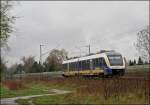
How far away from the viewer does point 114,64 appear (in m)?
49.0

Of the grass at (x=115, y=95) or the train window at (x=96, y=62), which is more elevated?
the train window at (x=96, y=62)

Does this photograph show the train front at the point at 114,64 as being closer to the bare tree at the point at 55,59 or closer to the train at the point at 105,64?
the train at the point at 105,64

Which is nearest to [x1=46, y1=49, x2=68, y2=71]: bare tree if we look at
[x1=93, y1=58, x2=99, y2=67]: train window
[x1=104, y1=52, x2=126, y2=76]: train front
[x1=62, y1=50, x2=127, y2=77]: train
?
[x1=62, y1=50, x2=127, y2=77]: train

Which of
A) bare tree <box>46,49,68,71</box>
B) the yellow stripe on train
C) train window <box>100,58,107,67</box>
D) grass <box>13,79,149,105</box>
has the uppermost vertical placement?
A: bare tree <box>46,49,68,71</box>

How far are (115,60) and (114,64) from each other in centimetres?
65

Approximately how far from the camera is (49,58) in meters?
144

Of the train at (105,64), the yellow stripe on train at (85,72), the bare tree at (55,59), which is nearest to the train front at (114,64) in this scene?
the train at (105,64)

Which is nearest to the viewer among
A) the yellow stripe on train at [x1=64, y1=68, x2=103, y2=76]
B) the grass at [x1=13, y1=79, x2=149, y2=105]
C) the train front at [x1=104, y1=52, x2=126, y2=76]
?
the grass at [x1=13, y1=79, x2=149, y2=105]

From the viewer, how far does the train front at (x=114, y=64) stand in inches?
1906

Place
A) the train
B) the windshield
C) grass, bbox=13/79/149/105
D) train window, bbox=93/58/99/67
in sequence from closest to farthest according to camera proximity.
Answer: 1. grass, bbox=13/79/149/105
2. the train
3. the windshield
4. train window, bbox=93/58/99/67

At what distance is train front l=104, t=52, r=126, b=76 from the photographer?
48.4 m

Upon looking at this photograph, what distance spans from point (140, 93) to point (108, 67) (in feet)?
76.1

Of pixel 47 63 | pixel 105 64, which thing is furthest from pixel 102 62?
pixel 47 63

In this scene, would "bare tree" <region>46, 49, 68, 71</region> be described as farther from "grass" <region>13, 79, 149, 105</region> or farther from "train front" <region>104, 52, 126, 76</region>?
"grass" <region>13, 79, 149, 105</region>
